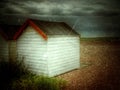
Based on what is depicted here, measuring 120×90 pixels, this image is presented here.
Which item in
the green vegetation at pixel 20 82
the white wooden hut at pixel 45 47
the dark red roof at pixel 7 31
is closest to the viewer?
the green vegetation at pixel 20 82

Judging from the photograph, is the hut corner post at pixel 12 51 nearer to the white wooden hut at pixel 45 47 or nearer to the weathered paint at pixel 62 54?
the white wooden hut at pixel 45 47

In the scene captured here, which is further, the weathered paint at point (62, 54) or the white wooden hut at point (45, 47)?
the weathered paint at point (62, 54)

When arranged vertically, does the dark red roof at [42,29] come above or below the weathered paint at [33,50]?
above

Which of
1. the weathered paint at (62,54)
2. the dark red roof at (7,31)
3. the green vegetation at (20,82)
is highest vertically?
the dark red roof at (7,31)

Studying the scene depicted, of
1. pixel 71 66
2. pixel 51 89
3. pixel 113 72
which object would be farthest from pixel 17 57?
pixel 113 72

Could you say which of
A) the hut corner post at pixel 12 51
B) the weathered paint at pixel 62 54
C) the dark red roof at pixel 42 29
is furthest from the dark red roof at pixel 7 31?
the weathered paint at pixel 62 54

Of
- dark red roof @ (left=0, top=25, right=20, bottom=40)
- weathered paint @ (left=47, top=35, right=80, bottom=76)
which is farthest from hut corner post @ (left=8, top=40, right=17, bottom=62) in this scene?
weathered paint @ (left=47, top=35, right=80, bottom=76)

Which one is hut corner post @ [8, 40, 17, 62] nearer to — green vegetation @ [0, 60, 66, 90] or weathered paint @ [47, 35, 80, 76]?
green vegetation @ [0, 60, 66, 90]

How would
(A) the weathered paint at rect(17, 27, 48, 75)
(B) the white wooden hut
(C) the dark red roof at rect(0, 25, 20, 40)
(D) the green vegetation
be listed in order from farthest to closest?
(C) the dark red roof at rect(0, 25, 20, 40)
(A) the weathered paint at rect(17, 27, 48, 75)
(B) the white wooden hut
(D) the green vegetation

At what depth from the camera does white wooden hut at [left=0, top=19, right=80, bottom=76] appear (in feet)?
47.2

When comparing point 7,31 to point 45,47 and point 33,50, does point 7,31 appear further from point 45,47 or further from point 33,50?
point 45,47

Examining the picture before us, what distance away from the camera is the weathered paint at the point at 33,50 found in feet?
47.7

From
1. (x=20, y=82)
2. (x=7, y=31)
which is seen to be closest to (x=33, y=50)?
(x=20, y=82)

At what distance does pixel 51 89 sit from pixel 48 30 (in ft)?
18.7
